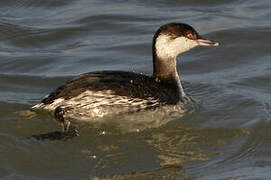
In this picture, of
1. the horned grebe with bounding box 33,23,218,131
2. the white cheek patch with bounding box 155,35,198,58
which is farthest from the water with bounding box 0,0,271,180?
the white cheek patch with bounding box 155,35,198,58

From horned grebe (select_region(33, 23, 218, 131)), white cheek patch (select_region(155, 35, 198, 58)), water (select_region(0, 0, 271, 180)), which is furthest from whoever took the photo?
white cheek patch (select_region(155, 35, 198, 58))

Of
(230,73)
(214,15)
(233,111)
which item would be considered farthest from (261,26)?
(233,111)

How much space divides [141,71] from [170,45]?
1445mm

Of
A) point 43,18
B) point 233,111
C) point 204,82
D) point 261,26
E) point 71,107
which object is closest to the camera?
point 71,107

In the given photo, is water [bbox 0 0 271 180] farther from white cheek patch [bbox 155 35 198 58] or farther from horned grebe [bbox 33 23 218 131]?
white cheek patch [bbox 155 35 198 58]

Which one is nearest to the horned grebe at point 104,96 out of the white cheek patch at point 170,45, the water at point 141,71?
the water at point 141,71

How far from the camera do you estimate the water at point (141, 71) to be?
7988 mm

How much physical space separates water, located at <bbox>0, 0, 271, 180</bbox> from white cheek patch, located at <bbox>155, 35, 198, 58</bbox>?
2.38ft

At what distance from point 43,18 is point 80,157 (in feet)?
18.0

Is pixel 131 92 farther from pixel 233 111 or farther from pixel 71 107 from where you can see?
pixel 233 111

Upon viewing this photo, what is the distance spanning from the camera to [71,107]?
28.1ft

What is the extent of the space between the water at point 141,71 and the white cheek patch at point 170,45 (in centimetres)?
72

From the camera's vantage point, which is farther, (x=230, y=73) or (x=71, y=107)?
(x=230, y=73)

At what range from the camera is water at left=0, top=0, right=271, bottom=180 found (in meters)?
7.99
